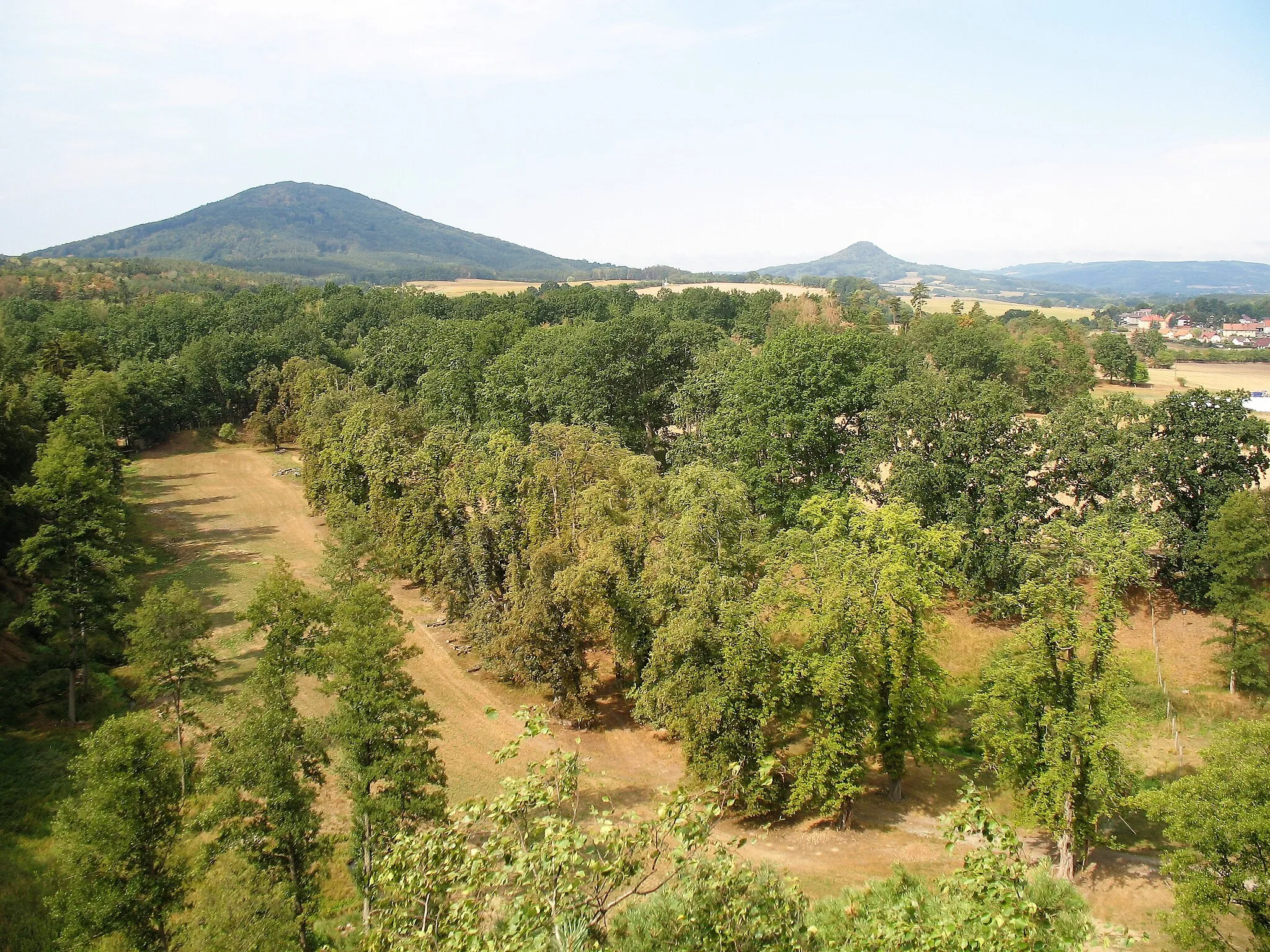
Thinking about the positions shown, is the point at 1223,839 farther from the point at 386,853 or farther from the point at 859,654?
the point at 386,853

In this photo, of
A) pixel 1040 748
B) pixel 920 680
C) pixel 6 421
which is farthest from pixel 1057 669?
pixel 6 421

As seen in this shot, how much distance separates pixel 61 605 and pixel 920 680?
106 feet

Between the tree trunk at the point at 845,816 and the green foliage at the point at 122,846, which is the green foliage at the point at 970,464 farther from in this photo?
the green foliage at the point at 122,846

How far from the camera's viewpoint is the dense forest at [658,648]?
8.63m

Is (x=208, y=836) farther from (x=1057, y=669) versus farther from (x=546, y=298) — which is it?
(x=546, y=298)

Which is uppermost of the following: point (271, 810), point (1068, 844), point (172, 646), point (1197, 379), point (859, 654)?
point (1197, 379)

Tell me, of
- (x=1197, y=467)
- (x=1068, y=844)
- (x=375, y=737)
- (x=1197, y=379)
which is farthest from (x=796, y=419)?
(x=1197, y=379)

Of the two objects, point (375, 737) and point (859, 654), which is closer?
point (375, 737)

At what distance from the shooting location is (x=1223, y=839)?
13750mm

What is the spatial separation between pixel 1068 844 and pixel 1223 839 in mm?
4532

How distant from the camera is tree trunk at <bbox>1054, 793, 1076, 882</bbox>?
17.2m

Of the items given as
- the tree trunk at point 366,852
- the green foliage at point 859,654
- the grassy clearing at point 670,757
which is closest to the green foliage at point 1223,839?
the grassy clearing at point 670,757

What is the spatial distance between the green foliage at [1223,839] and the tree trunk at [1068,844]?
245cm

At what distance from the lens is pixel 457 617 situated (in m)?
31.2
